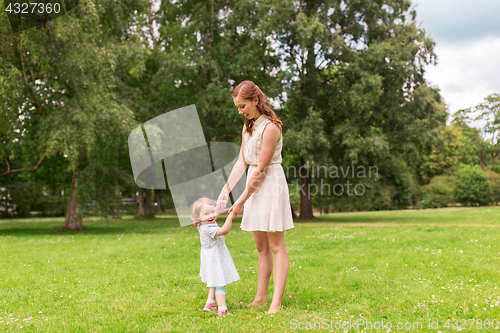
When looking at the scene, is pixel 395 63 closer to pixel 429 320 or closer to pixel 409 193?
pixel 429 320

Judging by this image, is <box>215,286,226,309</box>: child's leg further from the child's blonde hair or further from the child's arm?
the child's blonde hair

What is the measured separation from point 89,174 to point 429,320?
609 inches

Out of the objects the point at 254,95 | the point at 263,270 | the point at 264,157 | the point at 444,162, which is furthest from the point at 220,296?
the point at 444,162

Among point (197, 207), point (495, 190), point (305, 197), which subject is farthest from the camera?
point (495, 190)

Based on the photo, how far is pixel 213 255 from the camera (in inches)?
168

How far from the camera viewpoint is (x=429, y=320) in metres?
3.60

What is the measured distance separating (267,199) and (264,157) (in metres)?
0.45

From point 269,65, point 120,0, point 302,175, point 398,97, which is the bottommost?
point 302,175

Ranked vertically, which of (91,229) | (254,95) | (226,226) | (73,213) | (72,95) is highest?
(72,95)

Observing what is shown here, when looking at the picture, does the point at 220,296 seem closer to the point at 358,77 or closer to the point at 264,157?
the point at 264,157

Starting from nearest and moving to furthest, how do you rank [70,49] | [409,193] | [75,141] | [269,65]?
[75,141] → [70,49] → [269,65] → [409,193]

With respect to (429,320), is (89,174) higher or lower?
higher

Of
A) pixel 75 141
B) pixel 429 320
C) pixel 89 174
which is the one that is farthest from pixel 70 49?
pixel 429 320

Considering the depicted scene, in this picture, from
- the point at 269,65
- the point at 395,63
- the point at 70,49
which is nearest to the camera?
the point at 70,49
